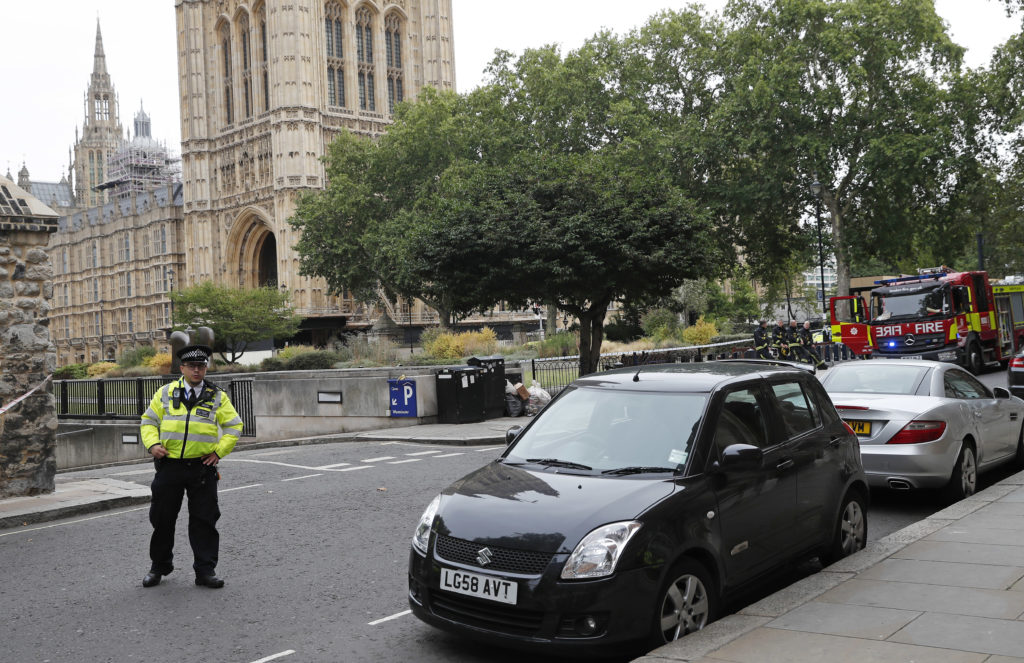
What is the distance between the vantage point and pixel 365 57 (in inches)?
3034

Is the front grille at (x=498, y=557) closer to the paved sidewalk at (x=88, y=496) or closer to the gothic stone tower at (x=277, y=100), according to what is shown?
the paved sidewalk at (x=88, y=496)

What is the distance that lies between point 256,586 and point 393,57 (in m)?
77.2

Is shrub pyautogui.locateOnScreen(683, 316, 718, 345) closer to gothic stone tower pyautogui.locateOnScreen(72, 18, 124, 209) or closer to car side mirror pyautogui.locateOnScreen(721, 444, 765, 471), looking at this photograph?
car side mirror pyautogui.locateOnScreen(721, 444, 765, 471)

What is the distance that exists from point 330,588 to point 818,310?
3104 inches

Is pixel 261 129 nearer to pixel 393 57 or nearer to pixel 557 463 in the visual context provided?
pixel 393 57

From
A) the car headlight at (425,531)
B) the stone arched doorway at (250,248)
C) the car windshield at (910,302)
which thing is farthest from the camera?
the stone arched doorway at (250,248)

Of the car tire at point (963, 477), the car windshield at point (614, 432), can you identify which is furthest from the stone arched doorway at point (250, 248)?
the car windshield at point (614, 432)

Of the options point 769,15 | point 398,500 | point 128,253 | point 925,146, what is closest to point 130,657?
point 398,500

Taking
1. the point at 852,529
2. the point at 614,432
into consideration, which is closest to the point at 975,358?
the point at 852,529

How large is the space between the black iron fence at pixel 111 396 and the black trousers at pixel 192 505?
15.5 m

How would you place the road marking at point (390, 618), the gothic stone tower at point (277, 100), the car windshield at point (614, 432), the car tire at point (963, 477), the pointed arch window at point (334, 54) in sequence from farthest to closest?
1. the pointed arch window at point (334, 54)
2. the gothic stone tower at point (277, 100)
3. the car tire at point (963, 477)
4. the road marking at point (390, 618)
5. the car windshield at point (614, 432)

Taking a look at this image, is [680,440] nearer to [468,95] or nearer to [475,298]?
[475,298]

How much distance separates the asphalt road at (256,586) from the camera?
5195 mm

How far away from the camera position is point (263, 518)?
29.8ft
